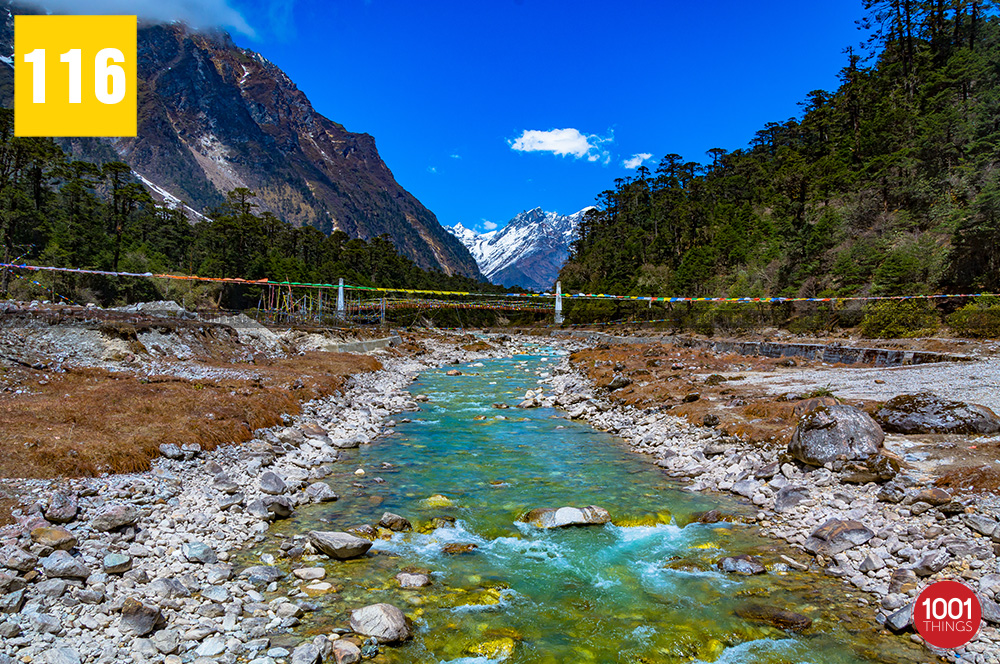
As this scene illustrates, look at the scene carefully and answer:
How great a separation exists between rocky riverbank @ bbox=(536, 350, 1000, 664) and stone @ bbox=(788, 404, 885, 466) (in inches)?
6.4

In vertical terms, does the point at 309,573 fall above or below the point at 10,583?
below

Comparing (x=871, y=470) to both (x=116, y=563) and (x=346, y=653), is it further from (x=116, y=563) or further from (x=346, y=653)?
(x=116, y=563)

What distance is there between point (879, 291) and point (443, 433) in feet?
102

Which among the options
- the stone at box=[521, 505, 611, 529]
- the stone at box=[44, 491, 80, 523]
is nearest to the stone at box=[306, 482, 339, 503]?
the stone at box=[44, 491, 80, 523]

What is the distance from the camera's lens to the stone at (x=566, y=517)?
8.89 meters

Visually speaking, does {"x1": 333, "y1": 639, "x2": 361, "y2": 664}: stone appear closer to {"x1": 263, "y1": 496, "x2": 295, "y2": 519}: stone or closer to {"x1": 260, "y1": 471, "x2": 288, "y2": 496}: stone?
{"x1": 263, "y1": 496, "x2": 295, "y2": 519}: stone

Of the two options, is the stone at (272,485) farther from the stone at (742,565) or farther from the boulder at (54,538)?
the stone at (742,565)

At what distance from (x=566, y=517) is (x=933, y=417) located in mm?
7957

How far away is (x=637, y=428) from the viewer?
615 inches

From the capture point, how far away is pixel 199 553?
680cm

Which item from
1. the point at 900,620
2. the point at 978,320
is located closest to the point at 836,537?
the point at 900,620

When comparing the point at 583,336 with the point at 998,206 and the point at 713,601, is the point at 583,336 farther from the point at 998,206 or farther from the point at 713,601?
the point at 713,601

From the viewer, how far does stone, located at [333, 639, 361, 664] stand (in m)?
5.14

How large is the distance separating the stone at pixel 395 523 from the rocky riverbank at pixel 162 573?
4.38ft
